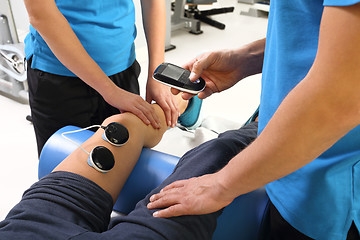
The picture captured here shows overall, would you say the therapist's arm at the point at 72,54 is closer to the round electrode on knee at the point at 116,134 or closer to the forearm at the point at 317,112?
the round electrode on knee at the point at 116,134

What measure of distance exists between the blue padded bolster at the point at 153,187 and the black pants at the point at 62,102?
153mm

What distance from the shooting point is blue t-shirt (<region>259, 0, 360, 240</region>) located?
587 mm

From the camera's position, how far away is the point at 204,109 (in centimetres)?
243

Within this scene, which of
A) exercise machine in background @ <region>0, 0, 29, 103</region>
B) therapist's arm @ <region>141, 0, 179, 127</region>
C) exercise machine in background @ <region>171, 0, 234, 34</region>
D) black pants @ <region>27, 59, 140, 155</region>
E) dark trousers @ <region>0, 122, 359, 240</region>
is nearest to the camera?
dark trousers @ <region>0, 122, 359, 240</region>

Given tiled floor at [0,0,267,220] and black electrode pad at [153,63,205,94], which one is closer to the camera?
black electrode pad at [153,63,205,94]

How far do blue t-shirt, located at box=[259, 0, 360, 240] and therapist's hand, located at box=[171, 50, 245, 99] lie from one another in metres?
0.29

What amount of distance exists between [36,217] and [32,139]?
153 cm

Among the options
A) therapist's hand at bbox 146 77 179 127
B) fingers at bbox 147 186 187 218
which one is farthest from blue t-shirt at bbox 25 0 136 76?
fingers at bbox 147 186 187 218

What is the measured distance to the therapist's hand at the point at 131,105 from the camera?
3.83 ft

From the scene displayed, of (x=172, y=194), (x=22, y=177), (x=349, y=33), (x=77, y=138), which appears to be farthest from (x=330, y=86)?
(x=22, y=177)

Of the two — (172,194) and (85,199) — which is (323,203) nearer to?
(172,194)

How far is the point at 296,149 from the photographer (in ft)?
1.80

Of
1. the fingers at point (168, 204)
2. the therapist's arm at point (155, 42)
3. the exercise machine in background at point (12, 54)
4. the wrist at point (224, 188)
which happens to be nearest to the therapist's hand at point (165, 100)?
the therapist's arm at point (155, 42)

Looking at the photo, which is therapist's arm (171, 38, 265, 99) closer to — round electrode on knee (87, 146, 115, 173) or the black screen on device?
the black screen on device
